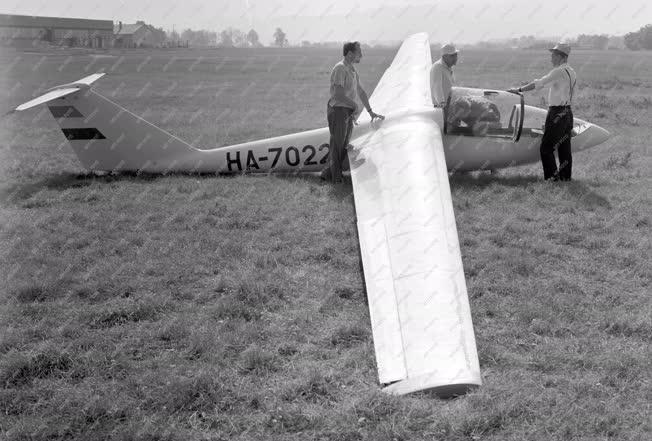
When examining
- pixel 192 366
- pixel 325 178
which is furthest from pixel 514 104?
pixel 192 366

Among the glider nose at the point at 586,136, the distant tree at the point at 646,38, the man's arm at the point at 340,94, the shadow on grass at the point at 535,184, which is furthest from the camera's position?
the distant tree at the point at 646,38

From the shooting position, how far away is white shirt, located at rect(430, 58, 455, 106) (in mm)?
10344

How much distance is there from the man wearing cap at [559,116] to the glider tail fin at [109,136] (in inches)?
250

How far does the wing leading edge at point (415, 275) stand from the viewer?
411cm

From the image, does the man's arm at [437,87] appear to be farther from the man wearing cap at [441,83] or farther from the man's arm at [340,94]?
the man's arm at [340,94]

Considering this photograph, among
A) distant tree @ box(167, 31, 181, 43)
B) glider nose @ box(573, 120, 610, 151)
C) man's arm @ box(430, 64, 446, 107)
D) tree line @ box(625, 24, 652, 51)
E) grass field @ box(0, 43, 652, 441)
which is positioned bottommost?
grass field @ box(0, 43, 652, 441)

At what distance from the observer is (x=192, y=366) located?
15.6 feet

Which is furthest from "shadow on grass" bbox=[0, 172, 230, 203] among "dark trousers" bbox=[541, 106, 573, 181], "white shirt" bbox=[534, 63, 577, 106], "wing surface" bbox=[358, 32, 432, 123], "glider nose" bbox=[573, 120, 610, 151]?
"glider nose" bbox=[573, 120, 610, 151]

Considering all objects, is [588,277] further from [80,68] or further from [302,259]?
[80,68]

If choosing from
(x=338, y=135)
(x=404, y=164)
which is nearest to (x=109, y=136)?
(x=338, y=135)

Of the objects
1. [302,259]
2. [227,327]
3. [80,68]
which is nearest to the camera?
[227,327]

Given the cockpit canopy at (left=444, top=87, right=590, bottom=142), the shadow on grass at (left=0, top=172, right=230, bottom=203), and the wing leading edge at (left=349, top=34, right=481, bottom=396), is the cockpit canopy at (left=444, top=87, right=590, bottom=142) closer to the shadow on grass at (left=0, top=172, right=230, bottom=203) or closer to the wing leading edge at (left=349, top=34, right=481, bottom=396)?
the wing leading edge at (left=349, top=34, right=481, bottom=396)

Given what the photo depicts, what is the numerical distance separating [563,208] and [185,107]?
17261mm

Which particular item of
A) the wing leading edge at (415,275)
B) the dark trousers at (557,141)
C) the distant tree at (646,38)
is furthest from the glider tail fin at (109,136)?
the distant tree at (646,38)
